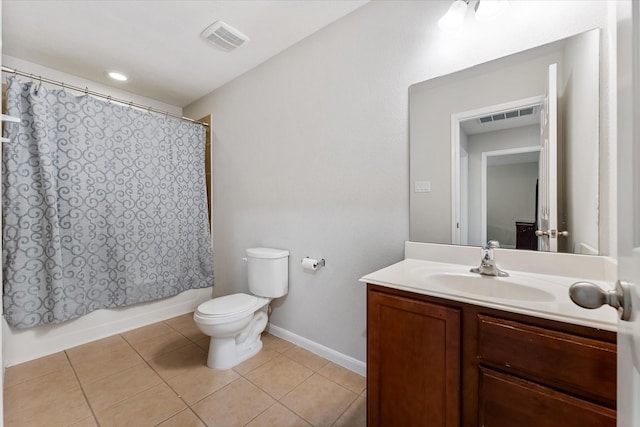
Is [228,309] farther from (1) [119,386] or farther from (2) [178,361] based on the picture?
(1) [119,386]

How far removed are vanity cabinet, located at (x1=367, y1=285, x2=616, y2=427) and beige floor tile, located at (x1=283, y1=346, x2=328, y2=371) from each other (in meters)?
0.75

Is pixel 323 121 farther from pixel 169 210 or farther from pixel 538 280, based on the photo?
pixel 169 210

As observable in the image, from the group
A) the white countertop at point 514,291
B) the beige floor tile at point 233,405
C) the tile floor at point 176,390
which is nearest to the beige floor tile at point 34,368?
the tile floor at point 176,390

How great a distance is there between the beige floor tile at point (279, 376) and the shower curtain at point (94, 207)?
1.37 m

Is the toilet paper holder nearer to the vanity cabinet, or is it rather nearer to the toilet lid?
the toilet lid

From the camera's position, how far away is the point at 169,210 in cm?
254

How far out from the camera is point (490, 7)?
1.16 meters

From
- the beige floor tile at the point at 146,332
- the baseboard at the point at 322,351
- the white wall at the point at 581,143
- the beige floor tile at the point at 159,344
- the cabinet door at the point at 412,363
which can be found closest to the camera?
the cabinet door at the point at 412,363

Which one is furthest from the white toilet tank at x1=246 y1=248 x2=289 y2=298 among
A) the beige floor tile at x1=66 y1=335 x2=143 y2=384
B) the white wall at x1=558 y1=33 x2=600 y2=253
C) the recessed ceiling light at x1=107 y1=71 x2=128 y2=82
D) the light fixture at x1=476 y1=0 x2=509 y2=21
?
the recessed ceiling light at x1=107 y1=71 x2=128 y2=82

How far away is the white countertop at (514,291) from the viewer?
0.72m

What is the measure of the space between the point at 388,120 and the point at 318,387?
168 cm

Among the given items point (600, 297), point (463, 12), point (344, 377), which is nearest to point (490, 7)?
point (463, 12)

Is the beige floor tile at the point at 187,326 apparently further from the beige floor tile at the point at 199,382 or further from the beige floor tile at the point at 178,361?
the beige floor tile at the point at 199,382

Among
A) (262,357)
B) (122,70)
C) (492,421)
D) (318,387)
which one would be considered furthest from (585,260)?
(122,70)
